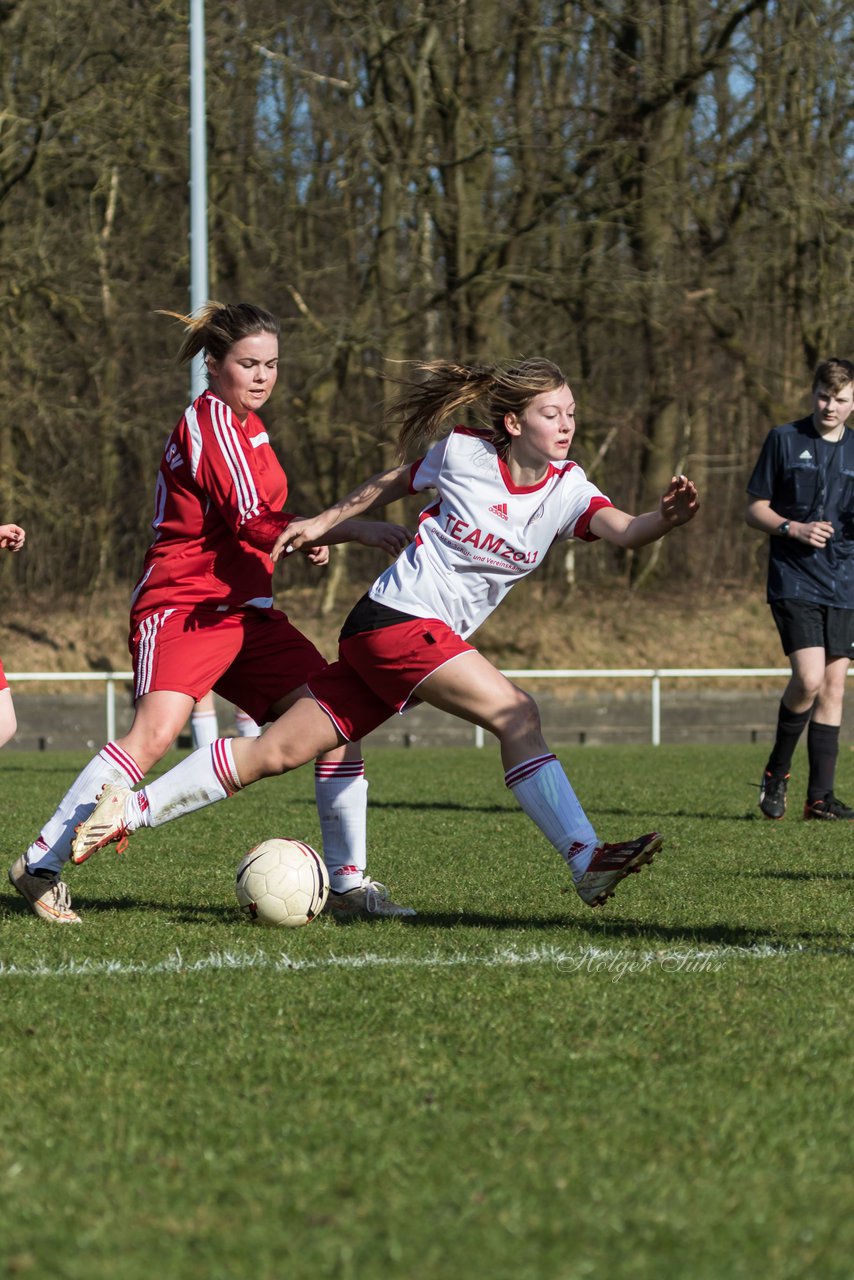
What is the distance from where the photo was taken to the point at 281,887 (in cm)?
522

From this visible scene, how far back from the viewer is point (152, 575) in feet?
18.2

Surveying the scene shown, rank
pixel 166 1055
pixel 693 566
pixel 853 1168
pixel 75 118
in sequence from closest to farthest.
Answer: pixel 853 1168
pixel 166 1055
pixel 75 118
pixel 693 566

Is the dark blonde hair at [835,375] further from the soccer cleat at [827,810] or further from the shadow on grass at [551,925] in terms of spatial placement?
the shadow on grass at [551,925]

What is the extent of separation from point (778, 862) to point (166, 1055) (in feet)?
13.0

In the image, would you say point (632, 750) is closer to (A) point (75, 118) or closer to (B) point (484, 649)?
(B) point (484, 649)

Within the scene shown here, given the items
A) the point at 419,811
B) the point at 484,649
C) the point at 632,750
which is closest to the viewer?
the point at 419,811

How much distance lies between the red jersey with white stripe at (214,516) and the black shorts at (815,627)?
3.93m

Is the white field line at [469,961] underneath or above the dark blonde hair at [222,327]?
underneath

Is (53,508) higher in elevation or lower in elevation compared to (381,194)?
lower

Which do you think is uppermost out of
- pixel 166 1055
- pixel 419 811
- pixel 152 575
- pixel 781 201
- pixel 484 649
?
pixel 781 201

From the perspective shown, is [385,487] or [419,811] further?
[419,811]

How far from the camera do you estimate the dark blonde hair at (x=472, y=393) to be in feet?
17.0

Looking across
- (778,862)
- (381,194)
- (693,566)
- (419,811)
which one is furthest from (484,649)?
(778,862)

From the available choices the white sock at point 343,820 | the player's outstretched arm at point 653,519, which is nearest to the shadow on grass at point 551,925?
the white sock at point 343,820
